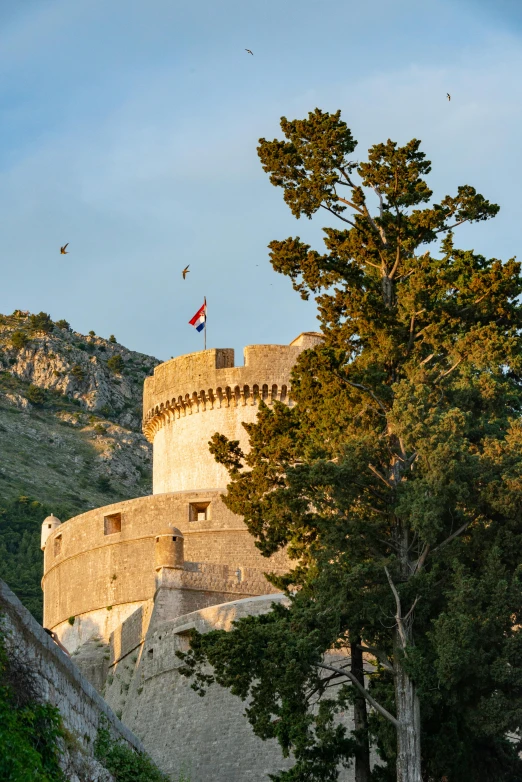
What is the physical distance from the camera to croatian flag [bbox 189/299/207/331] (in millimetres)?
38375

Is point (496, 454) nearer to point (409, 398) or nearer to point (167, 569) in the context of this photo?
point (409, 398)

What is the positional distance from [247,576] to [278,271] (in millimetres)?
9075

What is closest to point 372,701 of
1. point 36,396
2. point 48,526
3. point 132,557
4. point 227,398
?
point 132,557

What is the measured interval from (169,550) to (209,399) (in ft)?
23.5

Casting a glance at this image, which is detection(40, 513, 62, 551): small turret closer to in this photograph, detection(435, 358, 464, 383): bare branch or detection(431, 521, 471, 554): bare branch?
detection(435, 358, 464, 383): bare branch

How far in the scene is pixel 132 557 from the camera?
1216 inches

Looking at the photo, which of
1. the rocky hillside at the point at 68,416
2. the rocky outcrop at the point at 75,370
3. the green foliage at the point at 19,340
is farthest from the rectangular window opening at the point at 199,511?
the green foliage at the point at 19,340

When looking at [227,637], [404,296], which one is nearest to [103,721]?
[227,637]

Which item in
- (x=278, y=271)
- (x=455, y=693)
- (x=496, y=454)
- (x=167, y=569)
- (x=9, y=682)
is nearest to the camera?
(x=9, y=682)

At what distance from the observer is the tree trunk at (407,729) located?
18188mm

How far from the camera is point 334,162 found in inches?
926

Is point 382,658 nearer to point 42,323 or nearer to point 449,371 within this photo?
point 449,371

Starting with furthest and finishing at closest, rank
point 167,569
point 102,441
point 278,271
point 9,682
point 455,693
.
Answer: point 102,441, point 167,569, point 278,271, point 455,693, point 9,682

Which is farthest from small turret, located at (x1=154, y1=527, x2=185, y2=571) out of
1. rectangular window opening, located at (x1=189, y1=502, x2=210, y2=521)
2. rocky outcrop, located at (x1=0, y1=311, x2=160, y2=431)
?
rocky outcrop, located at (x1=0, y1=311, x2=160, y2=431)
